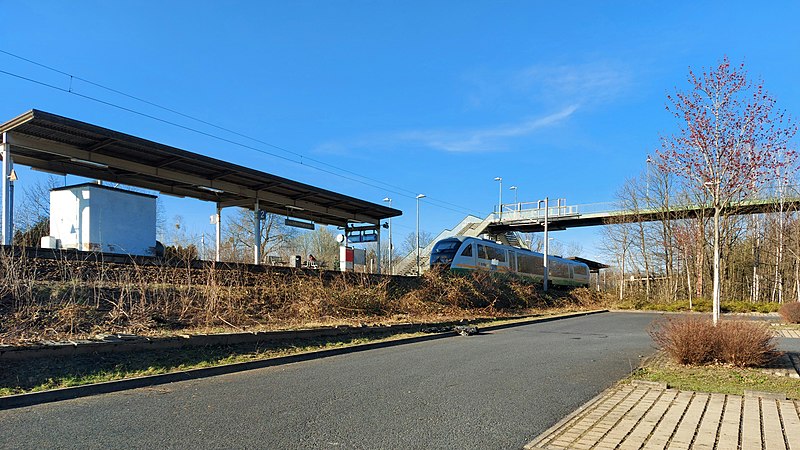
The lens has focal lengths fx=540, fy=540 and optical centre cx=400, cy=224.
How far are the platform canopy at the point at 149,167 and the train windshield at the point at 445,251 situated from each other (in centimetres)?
458

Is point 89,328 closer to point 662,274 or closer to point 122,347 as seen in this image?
point 122,347

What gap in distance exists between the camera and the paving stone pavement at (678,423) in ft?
17.3

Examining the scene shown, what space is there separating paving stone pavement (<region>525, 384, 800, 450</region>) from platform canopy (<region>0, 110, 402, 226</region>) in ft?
49.7

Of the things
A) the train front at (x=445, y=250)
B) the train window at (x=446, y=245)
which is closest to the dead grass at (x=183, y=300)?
the train front at (x=445, y=250)

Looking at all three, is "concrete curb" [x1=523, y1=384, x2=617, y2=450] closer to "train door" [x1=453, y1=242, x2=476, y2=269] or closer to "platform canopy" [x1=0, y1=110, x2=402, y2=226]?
"platform canopy" [x1=0, y1=110, x2=402, y2=226]

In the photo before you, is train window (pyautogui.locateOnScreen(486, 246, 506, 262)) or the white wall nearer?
the white wall

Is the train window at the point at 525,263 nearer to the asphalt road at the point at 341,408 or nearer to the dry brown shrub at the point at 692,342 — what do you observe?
the asphalt road at the point at 341,408

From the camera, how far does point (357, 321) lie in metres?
16.6

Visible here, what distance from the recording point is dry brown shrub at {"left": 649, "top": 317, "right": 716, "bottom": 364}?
9.74 m

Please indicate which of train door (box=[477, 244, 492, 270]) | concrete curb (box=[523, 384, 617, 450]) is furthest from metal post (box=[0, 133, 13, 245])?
train door (box=[477, 244, 492, 270])

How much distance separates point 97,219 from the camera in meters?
16.8

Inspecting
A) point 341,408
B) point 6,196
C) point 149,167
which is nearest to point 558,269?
point 149,167

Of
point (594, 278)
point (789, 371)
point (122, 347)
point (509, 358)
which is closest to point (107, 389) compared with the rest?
point (122, 347)

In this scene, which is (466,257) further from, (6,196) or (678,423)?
(678,423)
